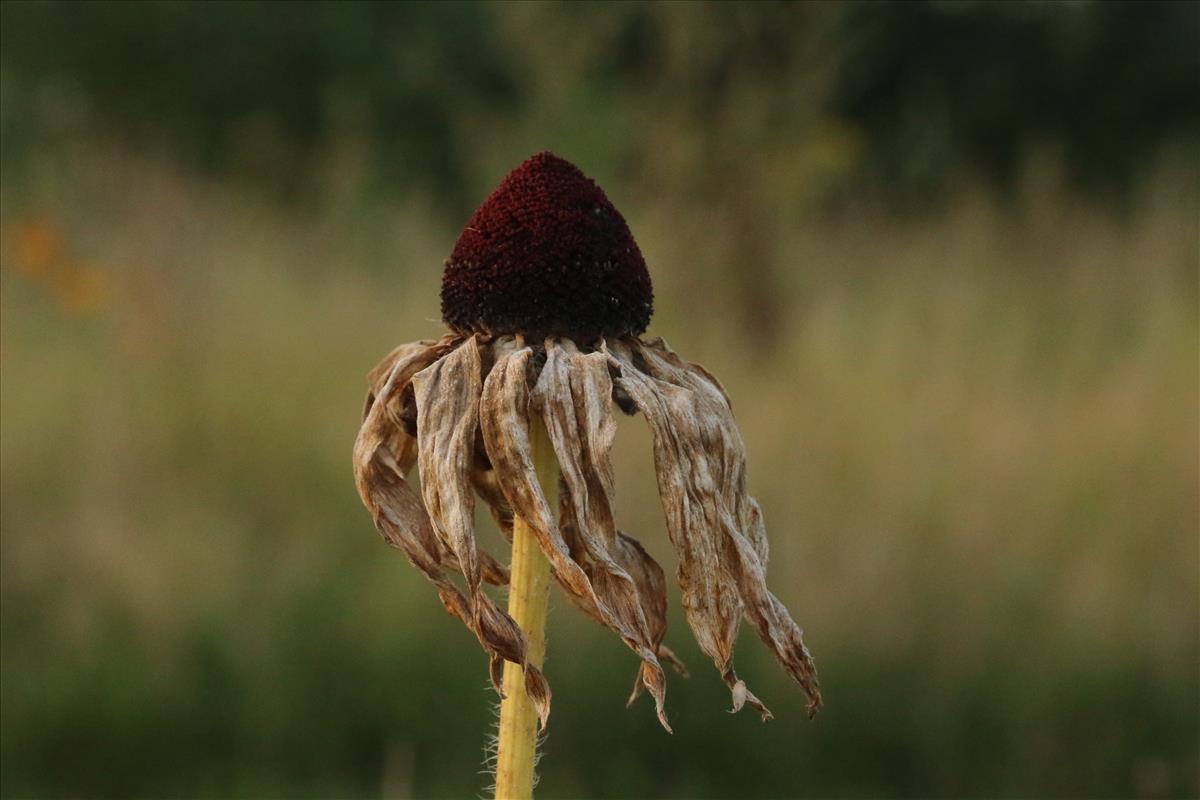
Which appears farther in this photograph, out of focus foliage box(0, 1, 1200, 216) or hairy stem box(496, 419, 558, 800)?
out of focus foliage box(0, 1, 1200, 216)

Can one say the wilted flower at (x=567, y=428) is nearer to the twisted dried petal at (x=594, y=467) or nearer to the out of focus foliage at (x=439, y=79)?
the twisted dried petal at (x=594, y=467)

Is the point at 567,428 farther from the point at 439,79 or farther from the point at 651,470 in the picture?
the point at 439,79

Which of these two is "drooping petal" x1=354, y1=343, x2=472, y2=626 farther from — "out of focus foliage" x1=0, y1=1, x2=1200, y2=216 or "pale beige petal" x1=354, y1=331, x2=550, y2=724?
"out of focus foliage" x1=0, y1=1, x2=1200, y2=216

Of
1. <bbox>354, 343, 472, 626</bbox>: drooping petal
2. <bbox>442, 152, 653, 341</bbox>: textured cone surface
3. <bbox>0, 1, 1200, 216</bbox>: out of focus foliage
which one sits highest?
<bbox>0, 1, 1200, 216</bbox>: out of focus foliage

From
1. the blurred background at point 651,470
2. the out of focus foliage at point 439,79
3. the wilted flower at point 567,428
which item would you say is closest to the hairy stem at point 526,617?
the wilted flower at point 567,428

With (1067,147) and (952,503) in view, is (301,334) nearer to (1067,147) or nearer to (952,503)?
(952,503)

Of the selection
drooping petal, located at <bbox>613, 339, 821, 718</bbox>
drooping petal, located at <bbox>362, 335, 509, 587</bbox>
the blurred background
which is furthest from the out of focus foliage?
drooping petal, located at <bbox>613, 339, 821, 718</bbox>
